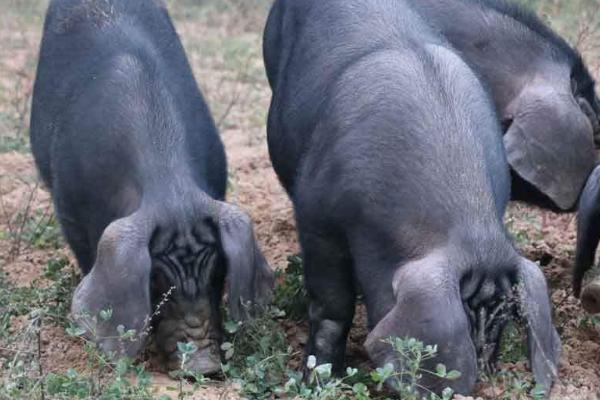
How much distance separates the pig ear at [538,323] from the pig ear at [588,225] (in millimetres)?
1112

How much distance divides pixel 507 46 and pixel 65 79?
230cm

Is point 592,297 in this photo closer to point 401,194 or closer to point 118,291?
point 401,194

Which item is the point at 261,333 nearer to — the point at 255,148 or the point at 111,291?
the point at 111,291

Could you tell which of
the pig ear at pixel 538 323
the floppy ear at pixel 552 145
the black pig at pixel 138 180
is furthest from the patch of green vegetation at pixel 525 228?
the pig ear at pixel 538 323

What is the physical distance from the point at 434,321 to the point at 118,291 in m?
1.29

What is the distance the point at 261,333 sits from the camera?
20.9ft

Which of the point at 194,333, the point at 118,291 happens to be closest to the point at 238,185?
the point at 194,333

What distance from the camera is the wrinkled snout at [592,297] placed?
6223 millimetres

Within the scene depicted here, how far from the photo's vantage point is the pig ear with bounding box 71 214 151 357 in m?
5.77

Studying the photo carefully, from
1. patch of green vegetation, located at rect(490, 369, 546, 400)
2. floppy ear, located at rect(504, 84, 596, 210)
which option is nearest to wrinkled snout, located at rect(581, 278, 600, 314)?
patch of green vegetation, located at rect(490, 369, 546, 400)

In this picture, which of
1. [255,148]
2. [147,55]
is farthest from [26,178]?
[147,55]

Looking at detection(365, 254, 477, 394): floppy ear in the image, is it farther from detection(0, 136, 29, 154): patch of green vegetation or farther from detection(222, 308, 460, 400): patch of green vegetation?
detection(0, 136, 29, 154): patch of green vegetation

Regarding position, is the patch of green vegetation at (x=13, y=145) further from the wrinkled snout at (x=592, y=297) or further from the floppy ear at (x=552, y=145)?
the wrinkled snout at (x=592, y=297)

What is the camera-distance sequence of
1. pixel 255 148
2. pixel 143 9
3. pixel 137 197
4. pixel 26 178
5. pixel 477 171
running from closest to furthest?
pixel 477 171 < pixel 137 197 < pixel 143 9 < pixel 26 178 < pixel 255 148
